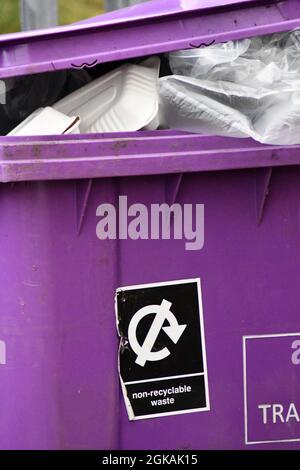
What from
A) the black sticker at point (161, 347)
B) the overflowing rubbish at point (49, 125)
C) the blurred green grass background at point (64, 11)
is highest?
the blurred green grass background at point (64, 11)

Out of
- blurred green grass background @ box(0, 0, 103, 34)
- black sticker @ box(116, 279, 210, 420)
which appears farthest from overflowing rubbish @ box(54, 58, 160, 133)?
blurred green grass background @ box(0, 0, 103, 34)

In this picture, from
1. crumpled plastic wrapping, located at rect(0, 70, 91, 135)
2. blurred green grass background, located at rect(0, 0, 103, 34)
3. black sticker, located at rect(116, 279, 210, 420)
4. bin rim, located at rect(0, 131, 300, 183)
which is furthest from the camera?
blurred green grass background, located at rect(0, 0, 103, 34)

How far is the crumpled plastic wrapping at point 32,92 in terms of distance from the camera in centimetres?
244

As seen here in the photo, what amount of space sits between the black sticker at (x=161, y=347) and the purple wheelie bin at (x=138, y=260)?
25 millimetres

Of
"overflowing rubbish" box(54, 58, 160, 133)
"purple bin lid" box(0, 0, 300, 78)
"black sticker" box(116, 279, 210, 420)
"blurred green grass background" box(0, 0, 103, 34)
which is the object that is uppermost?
"blurred green grass background" box(0, 0, 103, 34)

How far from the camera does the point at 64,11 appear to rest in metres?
4.02

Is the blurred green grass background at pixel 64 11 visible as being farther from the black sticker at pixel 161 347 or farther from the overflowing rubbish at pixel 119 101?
the black sticker at pixel 161 347

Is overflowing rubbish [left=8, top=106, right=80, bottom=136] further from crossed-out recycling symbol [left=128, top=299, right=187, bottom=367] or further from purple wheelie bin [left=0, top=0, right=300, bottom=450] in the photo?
crossed-out recycling symbol [left=128, top=299, right=187, bottom=367]

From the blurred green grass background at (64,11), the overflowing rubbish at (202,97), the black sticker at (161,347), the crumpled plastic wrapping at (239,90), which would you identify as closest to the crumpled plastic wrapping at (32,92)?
the overflowing rubbish at (202,97)

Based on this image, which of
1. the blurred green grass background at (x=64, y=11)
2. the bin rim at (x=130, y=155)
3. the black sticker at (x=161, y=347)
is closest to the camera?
the bin rim at (x=130, y=155)

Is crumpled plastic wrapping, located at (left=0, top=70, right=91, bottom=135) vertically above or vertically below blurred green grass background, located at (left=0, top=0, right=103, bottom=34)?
below

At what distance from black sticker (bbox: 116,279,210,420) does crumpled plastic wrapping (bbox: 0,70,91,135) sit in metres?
0.70

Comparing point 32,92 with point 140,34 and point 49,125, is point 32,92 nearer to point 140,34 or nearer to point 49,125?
point 49,125

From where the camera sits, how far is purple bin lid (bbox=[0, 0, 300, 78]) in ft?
6.91
